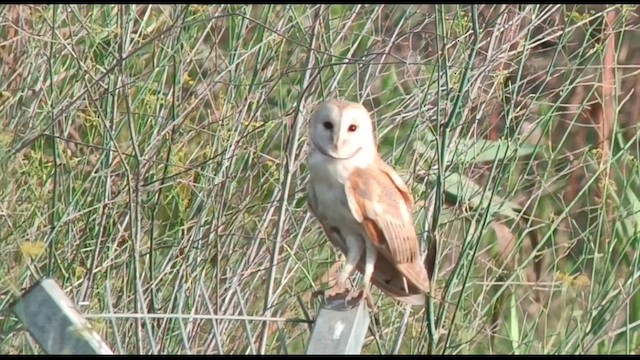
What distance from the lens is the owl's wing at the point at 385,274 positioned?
106 inches

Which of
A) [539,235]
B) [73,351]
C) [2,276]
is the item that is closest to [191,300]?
[2,276]

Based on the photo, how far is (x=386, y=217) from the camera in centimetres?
264

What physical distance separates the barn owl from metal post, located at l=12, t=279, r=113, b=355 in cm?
75

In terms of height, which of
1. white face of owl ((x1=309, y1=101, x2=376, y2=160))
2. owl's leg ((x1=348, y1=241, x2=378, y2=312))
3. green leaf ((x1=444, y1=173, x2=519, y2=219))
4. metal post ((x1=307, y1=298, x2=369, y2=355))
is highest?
white face of owl ((x1=309, y1=101, x2=376, y2=160))

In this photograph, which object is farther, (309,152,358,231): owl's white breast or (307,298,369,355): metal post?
(309,152,358,231): owl's white breast

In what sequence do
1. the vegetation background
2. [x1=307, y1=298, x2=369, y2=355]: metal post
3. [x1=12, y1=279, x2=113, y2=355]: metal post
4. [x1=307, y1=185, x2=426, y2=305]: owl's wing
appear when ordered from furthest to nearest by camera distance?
the vegetation background, [x1=307, y1=185, x2=426, y2=305]: owl's wing, [x1=307, y1=298, x2=369, y2=355]: metal post, [x1=12, y1=279, x2=113, y2=355]: metal post

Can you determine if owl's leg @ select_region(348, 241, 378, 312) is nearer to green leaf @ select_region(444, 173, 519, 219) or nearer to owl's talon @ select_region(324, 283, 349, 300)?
owl's talon @ select_region(324, 283, 349, 300)

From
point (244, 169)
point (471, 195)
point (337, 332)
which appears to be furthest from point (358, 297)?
point (471, 195)

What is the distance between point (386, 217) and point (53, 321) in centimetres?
91

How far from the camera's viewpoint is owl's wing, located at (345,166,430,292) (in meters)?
2.61

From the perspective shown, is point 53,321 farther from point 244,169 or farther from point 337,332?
point 244,169

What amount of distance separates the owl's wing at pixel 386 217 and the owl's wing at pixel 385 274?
46 mm

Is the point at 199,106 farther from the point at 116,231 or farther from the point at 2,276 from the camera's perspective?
the point at 2,276

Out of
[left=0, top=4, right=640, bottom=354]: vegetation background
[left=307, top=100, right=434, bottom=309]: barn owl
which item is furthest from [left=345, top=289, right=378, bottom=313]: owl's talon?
[left=0, top=4, right=640, bottom=354]: vegetation background
